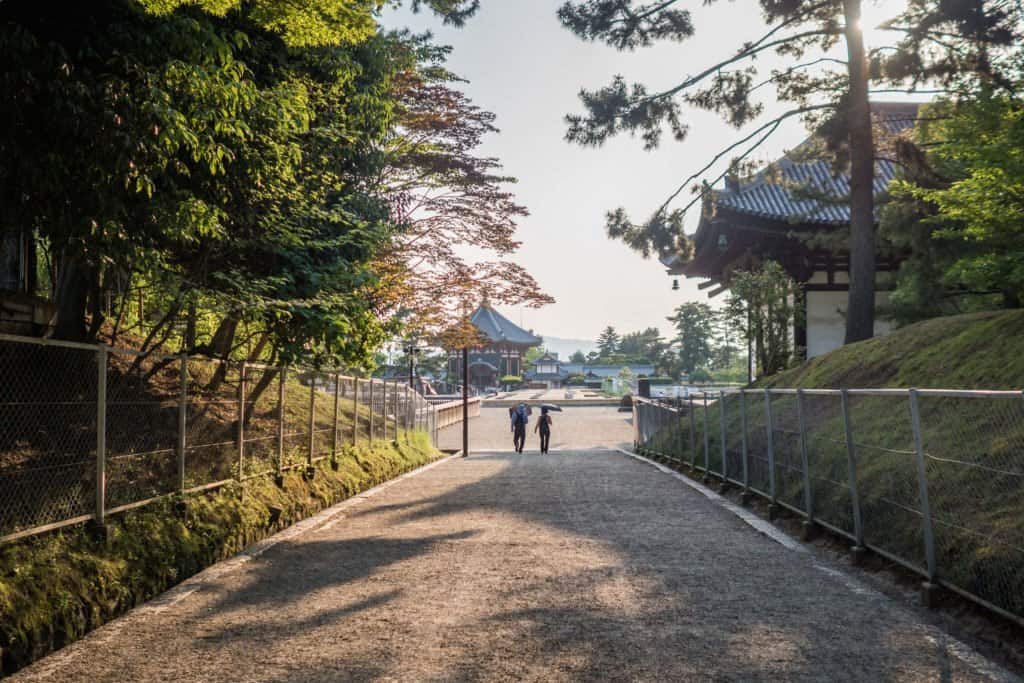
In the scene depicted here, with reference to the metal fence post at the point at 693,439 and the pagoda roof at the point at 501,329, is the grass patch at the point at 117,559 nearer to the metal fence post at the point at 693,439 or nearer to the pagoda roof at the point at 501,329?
the metal fence post at the point at 693,439

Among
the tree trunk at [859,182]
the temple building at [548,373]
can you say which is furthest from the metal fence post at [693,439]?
the temple building at [548,373]

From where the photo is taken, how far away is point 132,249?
20.0ft

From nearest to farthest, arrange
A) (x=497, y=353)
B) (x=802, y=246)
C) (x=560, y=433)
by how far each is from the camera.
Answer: (x=802, y=246)
(x=560, y=433)
(x=497, y=353)

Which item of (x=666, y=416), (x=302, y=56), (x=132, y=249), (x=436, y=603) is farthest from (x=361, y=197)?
(x=666, y=416)

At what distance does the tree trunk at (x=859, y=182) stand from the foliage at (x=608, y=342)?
130633mm

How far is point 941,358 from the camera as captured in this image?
1060 cm

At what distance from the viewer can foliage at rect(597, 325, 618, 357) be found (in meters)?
148

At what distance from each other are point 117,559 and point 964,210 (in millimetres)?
10050

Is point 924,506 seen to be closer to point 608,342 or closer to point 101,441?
point 101,441

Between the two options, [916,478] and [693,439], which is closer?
[916,478]

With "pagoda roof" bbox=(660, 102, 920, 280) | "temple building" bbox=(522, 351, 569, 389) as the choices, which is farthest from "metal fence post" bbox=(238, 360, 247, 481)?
"temple building" bbox=(522, 351, 569, 389)

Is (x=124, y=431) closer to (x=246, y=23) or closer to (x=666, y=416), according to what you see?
(x=246, y=23)

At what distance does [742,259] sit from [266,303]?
65.5ft

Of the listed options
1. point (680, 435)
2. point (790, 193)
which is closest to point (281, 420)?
point (680, 435)
